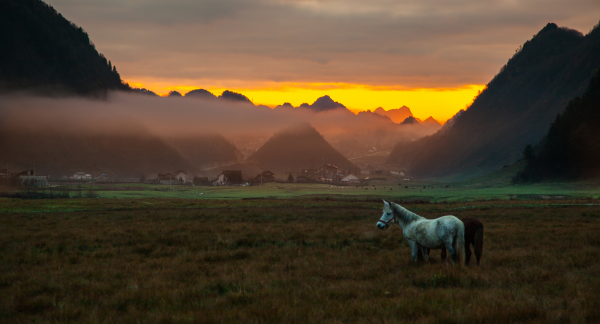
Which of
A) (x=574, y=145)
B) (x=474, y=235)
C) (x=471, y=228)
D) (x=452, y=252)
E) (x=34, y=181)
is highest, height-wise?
(x=574, y=145)

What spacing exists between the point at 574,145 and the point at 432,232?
123617mm

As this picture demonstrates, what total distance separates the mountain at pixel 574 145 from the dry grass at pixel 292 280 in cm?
10771

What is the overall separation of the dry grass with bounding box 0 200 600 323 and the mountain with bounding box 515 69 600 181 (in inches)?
4241

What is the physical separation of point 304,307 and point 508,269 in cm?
779

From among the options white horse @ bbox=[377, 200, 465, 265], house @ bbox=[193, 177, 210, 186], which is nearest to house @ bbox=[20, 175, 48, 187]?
house @ bbox=[193, 177, 210, 186]

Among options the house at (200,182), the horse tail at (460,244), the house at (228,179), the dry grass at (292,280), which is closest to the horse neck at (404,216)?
the dry grass at (292,280)

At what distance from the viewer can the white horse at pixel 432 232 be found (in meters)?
14.7

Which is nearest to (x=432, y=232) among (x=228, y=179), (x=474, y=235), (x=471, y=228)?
(x=471, y=228)

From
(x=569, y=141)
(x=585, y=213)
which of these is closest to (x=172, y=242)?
(x=585, y=213)

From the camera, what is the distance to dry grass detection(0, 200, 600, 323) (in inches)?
389

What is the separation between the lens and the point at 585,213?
116ft

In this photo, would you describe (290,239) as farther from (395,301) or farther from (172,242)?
(395,301)

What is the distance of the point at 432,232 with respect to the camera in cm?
1509

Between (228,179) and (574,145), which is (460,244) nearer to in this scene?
(574,145)
